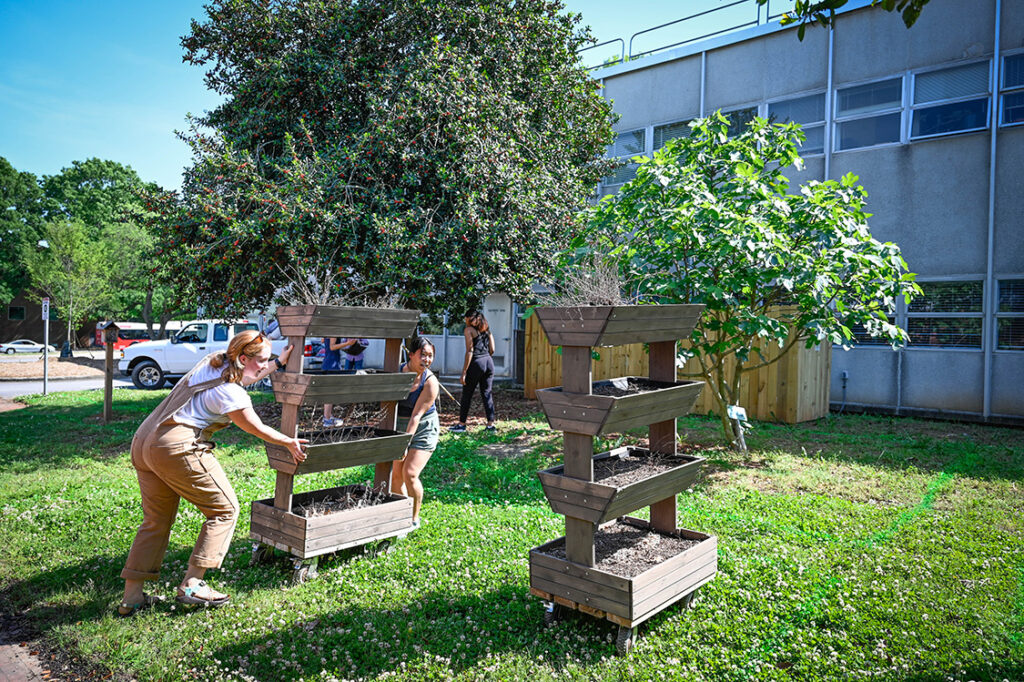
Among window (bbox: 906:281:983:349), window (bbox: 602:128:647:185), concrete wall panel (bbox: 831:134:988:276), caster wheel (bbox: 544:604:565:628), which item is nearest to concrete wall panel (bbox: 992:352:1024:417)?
window (bbox: 906:281:983:349)

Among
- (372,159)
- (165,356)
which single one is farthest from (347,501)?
(165,356)

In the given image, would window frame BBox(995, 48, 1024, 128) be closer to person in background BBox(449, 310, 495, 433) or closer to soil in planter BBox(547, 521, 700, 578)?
person in background BBox(449, 310, 495, 433)

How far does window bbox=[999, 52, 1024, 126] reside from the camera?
37.4 ft

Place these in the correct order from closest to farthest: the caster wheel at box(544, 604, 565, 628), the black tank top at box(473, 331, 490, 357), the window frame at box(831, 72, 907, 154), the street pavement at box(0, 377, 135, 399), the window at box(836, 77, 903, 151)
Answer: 1. the caster wheel at box(544, 604, 565, 628)
2. the black tank top at box(473, 331, 490, 357)
3. the window frame at box(831, 72, 907, 154)
4. the window at box(836, 77, 903, 151)
5. the street pavement at box(0, 377, 135, 399)

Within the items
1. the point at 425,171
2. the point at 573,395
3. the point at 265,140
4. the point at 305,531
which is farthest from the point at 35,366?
the point at 573,395

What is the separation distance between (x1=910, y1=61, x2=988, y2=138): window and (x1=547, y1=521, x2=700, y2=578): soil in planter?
11724 millimetres

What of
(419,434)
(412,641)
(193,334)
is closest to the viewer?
(412,641)

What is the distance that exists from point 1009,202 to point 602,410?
38.7ft

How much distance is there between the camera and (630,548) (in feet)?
13.5

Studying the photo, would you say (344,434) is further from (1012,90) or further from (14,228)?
(14,228)

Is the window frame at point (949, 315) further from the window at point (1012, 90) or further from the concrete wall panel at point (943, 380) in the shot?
the window at point (1012, 90)

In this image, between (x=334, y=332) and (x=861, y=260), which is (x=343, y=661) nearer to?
(x=334, y=332)

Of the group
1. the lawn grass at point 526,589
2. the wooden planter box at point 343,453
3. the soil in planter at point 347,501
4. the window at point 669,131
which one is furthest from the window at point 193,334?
the wooden planter box at point 343,453

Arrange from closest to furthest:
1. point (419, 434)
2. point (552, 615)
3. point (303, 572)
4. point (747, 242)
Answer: point (552, 615), point (303, 572), point (419, 434), point (747, 242)
